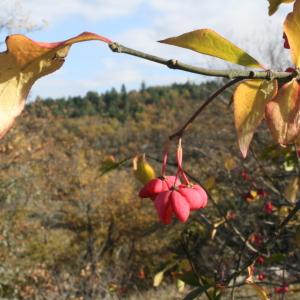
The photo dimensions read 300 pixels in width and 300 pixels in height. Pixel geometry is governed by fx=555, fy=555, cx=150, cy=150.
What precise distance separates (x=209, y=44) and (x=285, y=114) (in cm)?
10

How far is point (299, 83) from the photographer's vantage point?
1.87 ft

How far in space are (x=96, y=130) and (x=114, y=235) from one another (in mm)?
17033

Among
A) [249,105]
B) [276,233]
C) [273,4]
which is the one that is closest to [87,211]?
[276,233]

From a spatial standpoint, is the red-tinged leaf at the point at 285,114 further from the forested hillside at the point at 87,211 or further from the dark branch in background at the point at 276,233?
the forested hillside at the point at 87,211

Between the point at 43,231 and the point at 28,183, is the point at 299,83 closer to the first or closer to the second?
the point at 28,183

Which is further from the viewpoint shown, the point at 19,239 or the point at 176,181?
the point at 19,239

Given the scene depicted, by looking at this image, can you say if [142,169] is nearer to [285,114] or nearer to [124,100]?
[285,114]

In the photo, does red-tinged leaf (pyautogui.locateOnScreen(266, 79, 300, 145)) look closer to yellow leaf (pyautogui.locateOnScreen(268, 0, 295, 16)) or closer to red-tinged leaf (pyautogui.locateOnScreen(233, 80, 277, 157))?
red-tinged leaf (pyautogui.locateOnScreen(233, 80, 277, 157))

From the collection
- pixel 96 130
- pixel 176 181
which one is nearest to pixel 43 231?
pixel 176 181

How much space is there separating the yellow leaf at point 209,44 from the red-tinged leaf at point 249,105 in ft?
0.12

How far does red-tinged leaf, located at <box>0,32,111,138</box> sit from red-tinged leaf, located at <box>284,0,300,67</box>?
0.22 m

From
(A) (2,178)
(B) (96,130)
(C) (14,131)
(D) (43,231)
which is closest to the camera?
(A) (2,178)

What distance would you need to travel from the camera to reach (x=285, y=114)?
1.82 ft

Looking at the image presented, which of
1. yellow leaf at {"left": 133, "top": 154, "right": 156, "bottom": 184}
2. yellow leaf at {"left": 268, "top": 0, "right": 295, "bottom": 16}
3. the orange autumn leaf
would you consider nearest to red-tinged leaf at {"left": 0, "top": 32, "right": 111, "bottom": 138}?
the orange autumn leaf
